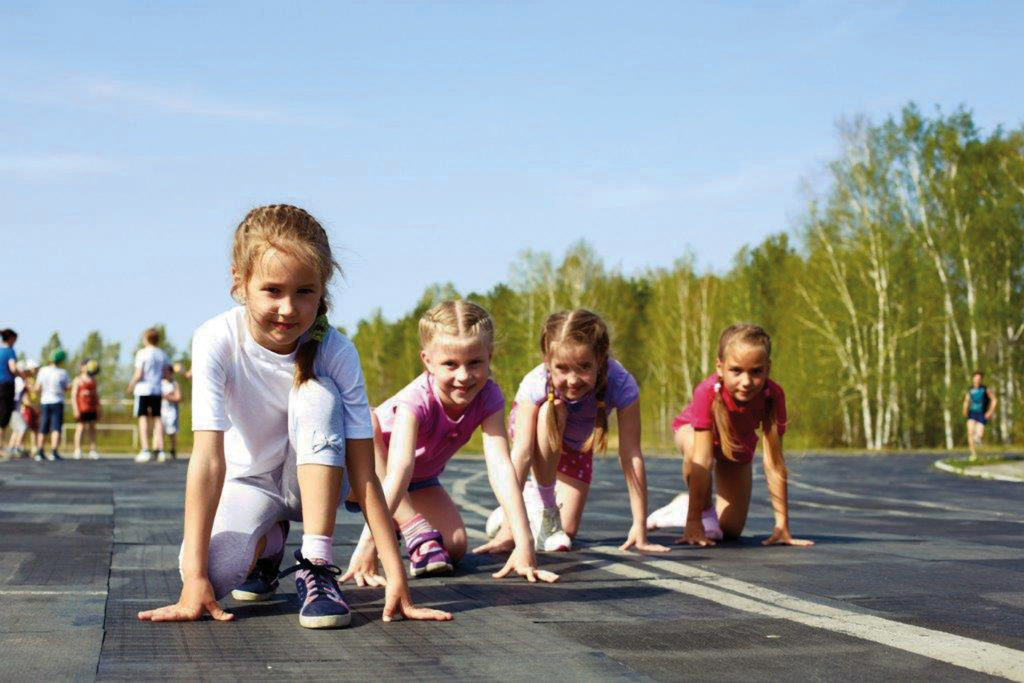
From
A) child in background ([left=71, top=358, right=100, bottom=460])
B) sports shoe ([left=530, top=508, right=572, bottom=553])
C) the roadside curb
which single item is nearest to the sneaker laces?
sports shoe ([left=530, top=508, right=572, bottom=553])

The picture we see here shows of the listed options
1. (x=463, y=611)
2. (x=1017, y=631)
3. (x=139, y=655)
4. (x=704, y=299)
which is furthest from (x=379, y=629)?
(x=704, y=299)

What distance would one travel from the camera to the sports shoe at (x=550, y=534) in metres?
6.72

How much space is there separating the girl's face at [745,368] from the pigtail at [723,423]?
120 millimetres

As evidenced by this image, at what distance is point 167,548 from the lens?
6535mm

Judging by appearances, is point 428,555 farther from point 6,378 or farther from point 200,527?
point 6,378

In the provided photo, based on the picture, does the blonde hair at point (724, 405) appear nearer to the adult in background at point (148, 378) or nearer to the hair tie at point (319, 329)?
the hair tie at point (319, 329)

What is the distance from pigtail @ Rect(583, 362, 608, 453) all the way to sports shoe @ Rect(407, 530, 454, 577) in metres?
1.53

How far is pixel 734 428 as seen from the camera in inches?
289

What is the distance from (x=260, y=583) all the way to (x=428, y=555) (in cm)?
95

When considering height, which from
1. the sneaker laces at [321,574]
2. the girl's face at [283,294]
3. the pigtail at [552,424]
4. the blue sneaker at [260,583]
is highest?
the girl's face at [283,294]

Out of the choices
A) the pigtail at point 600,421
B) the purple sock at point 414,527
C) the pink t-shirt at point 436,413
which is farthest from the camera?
the pigtail at point 600,421

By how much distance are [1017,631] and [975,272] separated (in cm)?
4285

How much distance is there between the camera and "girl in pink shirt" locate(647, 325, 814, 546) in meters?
7.03

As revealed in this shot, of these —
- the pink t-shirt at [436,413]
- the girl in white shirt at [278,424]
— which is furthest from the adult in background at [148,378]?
the girl in white shirt at [278,424]
